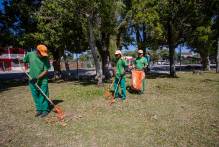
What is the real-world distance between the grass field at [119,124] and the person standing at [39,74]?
38 centimetres

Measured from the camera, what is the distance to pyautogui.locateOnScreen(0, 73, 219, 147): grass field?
22.6 feet

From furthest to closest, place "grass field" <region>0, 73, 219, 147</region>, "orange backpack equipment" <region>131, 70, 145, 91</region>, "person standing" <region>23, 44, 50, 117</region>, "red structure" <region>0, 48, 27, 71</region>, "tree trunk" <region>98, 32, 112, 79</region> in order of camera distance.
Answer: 1. "red structure" <region>0, 48, 27, 71</region>
2. "tree trunk" <region>98, 32, 112, 79</region>
3. "orange backpack equipment" <region>131, 70, 145, 91</region>
4. "person standing" <region>23, 44, 50, 117</region>
5. "grass field" <region>0, 73, 219, 147</region>

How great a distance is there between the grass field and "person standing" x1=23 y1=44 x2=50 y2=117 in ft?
1.25

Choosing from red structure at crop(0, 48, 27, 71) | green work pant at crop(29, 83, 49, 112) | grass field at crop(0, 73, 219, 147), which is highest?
red structure at crop(0, 48, 27, 71)

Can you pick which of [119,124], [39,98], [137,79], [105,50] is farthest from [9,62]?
[119,124]

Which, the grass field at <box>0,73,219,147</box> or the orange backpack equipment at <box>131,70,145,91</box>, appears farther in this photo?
the orange backpack equipment at <box>131,70,145,91</box>

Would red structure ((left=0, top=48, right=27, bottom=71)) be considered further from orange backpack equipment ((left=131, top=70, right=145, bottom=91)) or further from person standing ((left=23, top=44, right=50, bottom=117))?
person standing ((left=23, top=44, right=50, bottom=117))

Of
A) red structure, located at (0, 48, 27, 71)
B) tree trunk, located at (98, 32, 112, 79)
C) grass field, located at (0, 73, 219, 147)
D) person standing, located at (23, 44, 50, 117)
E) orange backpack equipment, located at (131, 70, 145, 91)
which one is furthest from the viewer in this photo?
red structure, located at (0, 48, 27, 71)

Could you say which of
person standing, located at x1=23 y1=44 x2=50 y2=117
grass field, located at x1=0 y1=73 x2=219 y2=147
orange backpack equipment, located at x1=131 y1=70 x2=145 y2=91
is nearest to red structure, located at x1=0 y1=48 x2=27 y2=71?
orange backpack equipment, located at x1=131 y1=70 x2=145 y2=91

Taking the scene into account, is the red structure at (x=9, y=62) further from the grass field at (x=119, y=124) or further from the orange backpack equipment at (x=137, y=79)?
the grass field at (x=119, y=124)

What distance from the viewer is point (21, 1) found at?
2308cm

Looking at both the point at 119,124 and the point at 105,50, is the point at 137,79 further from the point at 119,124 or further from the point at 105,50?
the point at 105,50

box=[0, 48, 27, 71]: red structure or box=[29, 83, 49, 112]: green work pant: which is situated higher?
box=[0, 48, 27, 71]: red structure

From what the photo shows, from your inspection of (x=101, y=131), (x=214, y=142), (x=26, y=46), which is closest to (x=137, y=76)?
(x=101, y=131)
